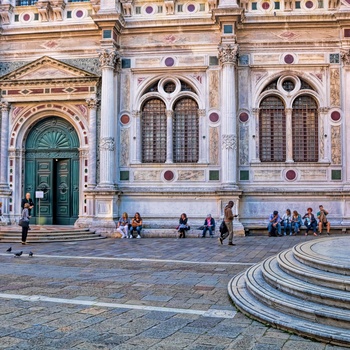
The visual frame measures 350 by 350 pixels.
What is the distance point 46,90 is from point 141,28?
499cm

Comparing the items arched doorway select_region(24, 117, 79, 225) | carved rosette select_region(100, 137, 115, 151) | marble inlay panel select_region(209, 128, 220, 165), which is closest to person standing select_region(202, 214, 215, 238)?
marble inlay panel select_region(209, 128, 220, 165)

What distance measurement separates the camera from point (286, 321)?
19.3 feet

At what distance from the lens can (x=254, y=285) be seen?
299 inches

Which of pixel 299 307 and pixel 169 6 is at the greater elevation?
pixel 169 6

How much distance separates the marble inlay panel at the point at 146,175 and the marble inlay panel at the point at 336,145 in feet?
24.1

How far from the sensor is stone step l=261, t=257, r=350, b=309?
602cm

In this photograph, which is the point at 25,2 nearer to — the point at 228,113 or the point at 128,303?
the point at 228,113

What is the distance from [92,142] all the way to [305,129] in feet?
30.0

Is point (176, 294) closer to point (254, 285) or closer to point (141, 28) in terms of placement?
point (254, 285)

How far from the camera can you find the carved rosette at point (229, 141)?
19.0m

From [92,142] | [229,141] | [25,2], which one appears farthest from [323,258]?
[25,2]

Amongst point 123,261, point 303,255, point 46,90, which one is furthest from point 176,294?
point 46,90

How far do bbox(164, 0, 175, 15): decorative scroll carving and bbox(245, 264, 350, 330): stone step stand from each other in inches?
606

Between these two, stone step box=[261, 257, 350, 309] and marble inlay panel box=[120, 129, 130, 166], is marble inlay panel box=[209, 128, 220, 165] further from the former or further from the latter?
stone step box=[261, 257, 350, 309]
